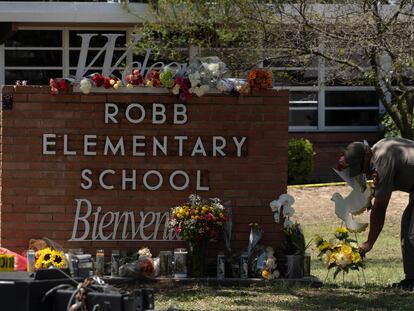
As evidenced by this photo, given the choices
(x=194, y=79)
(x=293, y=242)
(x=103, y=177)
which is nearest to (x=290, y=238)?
(x=293, y=242)

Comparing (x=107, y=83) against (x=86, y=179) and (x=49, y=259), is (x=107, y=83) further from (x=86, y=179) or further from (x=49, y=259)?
(x=49, y=259)

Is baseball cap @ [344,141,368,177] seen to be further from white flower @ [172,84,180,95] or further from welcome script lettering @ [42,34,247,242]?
white flower @ [172,84,180,95]

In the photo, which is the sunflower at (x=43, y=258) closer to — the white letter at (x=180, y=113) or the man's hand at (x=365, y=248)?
the white letter at (x=180, y=113)

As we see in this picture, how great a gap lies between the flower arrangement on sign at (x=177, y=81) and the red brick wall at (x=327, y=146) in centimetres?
1175

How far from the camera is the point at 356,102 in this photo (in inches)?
888

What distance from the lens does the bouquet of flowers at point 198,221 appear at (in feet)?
30.7

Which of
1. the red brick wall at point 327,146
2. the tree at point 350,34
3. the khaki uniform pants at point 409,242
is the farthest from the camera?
the red brick wall at point 327,146

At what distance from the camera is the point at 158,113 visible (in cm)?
980

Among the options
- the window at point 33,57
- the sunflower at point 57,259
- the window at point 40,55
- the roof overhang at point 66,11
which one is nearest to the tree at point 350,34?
the roof overhang at point 66,11

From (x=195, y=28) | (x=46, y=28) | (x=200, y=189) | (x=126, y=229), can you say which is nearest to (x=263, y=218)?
(x=200, y=189)

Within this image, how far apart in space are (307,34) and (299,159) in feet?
19.6

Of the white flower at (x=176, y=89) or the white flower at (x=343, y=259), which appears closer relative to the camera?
the white flower at (x=343, y=259)

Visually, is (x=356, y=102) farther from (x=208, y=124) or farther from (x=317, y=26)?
(x=208, y=124)

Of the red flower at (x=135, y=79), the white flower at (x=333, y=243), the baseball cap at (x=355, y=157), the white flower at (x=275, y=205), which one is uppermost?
the red flower at (x=135, y=79)
